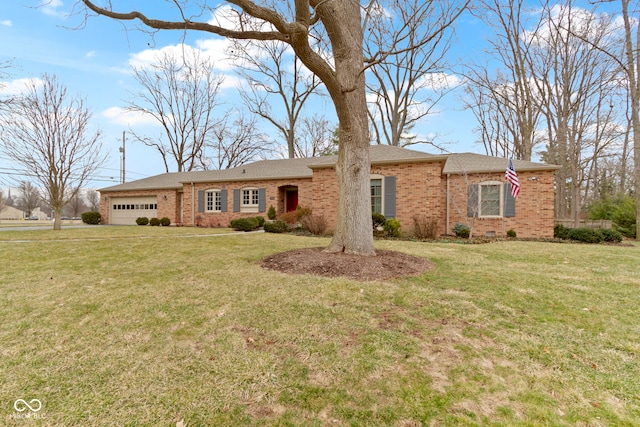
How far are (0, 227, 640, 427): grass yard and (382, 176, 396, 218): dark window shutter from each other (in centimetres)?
817

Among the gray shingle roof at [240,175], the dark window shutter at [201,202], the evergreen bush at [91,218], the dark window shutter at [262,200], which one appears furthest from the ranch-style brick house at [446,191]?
the evergreen bush at [91,218]

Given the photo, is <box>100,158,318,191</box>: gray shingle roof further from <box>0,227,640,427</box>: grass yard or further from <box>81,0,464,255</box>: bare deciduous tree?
<box>0,227,640,427</box>: grass yard

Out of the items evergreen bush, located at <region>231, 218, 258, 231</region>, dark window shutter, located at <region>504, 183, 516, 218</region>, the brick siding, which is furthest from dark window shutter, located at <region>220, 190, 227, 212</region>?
dark window shutter, located at <region>504, 183, 516, 218</region>

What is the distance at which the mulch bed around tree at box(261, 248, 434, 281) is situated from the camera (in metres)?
5.00

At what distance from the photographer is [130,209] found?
21.7 meters

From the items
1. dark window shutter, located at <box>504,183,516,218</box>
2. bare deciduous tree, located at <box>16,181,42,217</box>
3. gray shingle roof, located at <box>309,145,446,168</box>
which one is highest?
gray shingle roof, located at <box>309,145,446,168</box>

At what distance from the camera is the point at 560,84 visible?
1767 cm

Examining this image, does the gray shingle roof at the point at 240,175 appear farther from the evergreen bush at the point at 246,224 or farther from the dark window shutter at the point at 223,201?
the evergreen bush at the point at 246,224

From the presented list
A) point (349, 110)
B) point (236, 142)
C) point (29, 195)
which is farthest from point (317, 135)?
point (29, 195)

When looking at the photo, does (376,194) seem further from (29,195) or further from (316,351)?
(29,195)

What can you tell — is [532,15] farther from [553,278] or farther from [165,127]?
[165,127]

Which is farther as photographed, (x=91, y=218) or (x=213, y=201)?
(x=91, y=218)

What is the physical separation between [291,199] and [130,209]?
12.8m

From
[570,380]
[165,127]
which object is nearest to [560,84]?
[570,380]
